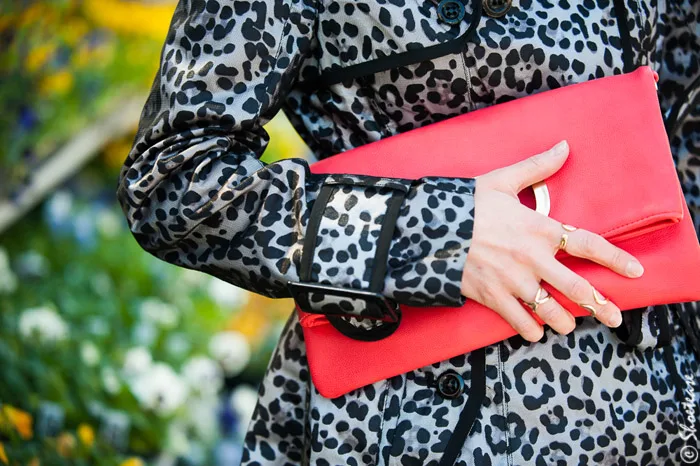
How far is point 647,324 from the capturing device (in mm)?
1088

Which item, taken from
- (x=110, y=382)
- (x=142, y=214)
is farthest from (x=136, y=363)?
(x=142, y=214)

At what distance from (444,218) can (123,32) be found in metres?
2.71

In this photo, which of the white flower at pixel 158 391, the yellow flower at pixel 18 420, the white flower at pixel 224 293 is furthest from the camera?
the white flower at pixel 224 293

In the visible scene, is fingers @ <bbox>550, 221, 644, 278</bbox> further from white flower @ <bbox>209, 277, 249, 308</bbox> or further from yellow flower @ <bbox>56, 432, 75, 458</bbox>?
white flower @ <bbox>209, 277, 249, 308</bbox>

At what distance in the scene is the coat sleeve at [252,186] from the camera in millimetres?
995

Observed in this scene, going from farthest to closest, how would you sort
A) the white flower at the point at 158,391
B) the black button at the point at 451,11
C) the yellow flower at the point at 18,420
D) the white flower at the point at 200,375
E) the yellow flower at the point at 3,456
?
the white flower at the point at 200,375 < the white flower at the point at 158,391 < the yellow flower at the point at 18,420 < the yellow flower at the point at 3,456 < the black button at the point at 451,11

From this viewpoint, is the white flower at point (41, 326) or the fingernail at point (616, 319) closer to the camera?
the fingernail at point (616, 319)

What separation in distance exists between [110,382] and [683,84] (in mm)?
1930

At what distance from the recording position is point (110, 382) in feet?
7.57

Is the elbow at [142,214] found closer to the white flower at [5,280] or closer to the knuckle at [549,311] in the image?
the knuckle at [549,311]

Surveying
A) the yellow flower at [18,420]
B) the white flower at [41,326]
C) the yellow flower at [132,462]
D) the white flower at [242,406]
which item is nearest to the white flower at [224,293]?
the white flower at [242,406]

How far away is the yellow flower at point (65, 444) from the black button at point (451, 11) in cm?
169

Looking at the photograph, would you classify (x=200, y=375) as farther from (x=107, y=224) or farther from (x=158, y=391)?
(x=107, y=224)

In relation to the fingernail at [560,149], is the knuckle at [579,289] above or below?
below
